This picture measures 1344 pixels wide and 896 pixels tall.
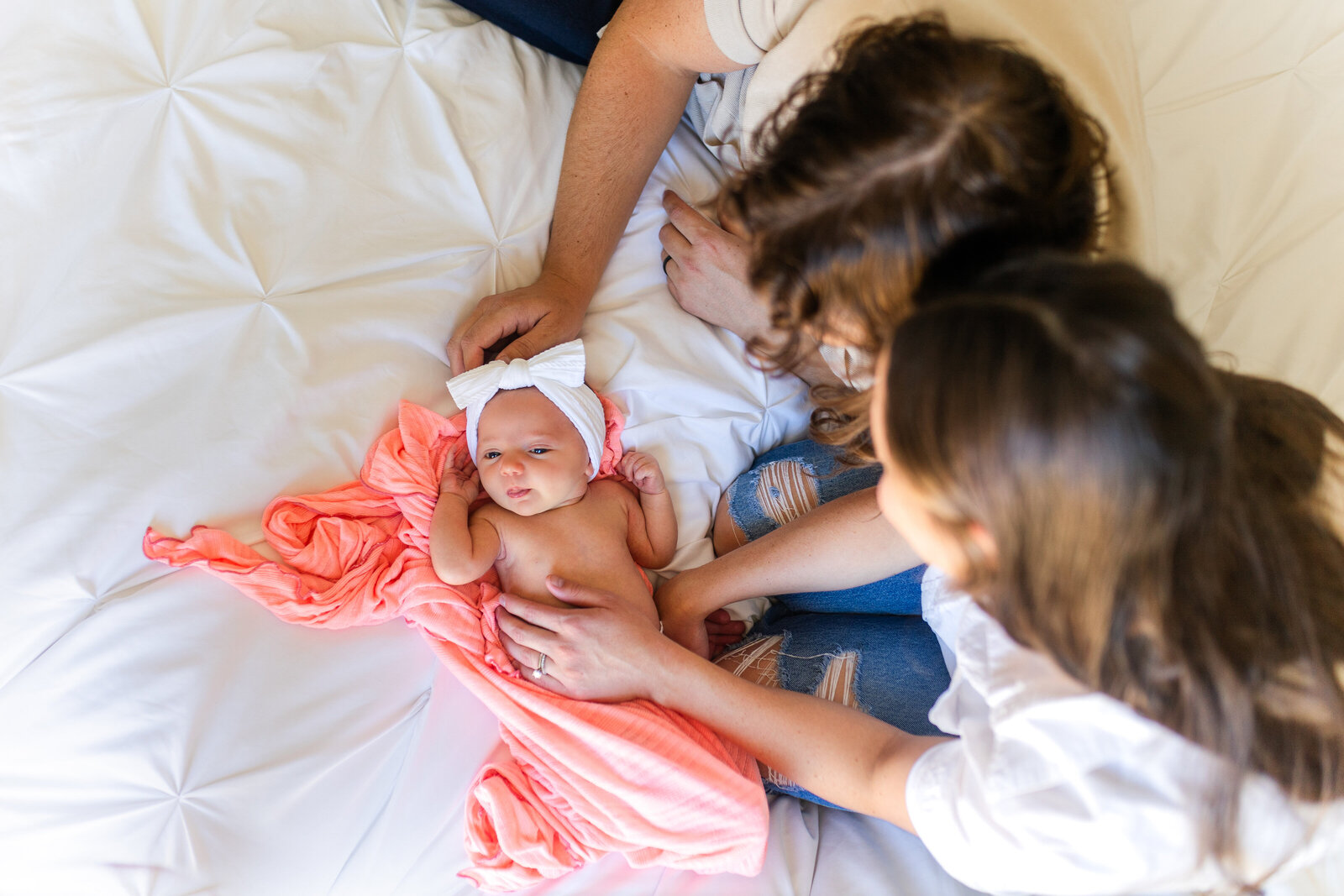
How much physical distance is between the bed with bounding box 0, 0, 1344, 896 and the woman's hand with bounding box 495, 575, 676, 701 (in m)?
0.12

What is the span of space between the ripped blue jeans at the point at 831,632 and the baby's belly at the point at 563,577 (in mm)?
181

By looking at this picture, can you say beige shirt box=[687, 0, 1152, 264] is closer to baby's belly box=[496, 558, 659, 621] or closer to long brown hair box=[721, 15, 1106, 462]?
long brown hair box=[721, 15, 1106, 462]

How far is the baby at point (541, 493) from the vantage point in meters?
1.15

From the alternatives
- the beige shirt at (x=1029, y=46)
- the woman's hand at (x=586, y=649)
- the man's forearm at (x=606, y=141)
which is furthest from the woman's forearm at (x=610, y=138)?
the woman's hand at (x=586, y=649)

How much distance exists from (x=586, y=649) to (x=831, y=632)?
37 cm

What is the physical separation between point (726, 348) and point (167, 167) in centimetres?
80

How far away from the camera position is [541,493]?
1194 mm

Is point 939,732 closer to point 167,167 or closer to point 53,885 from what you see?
point 53,885

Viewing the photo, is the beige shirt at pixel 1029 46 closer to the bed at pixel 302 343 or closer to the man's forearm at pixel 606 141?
the man's forearm at pixel 606 141

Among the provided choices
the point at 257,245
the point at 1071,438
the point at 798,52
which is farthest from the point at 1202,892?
the point at 257,245

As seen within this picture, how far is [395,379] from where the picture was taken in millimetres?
1162

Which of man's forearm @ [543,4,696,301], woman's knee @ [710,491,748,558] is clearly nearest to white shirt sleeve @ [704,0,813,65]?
man's forearm @ [543,4,696,301]

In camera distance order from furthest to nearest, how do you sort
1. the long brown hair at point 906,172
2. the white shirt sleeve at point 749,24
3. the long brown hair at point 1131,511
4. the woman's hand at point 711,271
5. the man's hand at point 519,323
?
the woman's hand at point 711,271, the man's hand at point 519,323, the white shirt sleeve at point 749,24, the long brown hair at point 906,172, the long brown hair at point 1131,511

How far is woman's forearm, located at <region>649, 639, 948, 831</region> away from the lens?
973 mm
